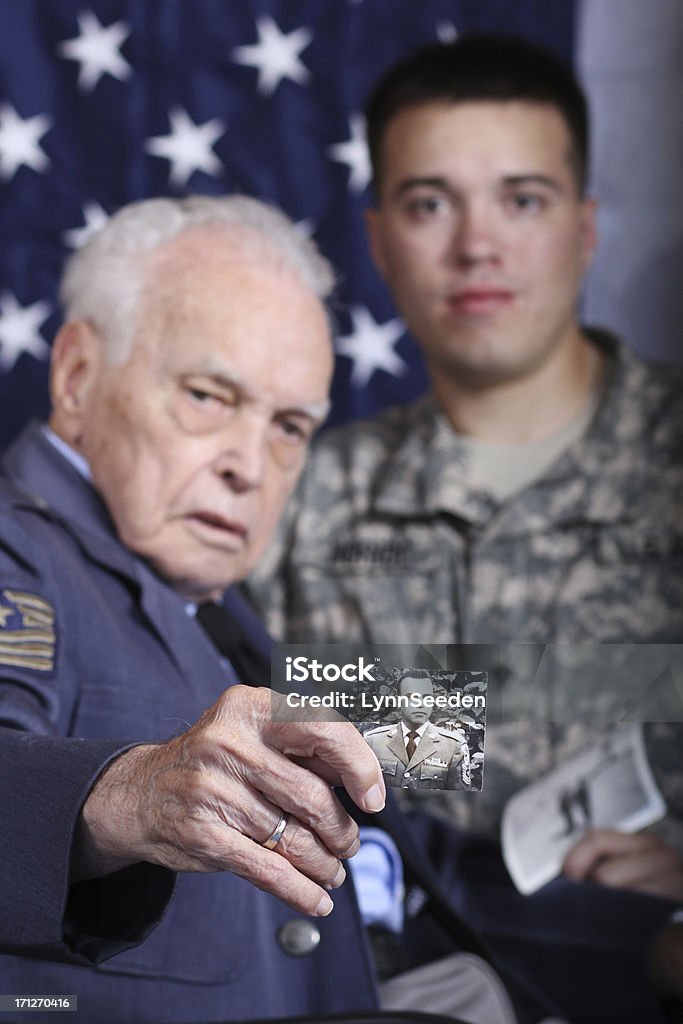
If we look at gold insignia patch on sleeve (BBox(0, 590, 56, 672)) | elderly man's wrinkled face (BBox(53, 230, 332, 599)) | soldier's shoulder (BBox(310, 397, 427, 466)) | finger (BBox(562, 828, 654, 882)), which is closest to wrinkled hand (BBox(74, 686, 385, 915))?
gold insignia patch on sleeve (BBox(0, 590, 56, 672))

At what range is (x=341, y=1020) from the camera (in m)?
0.63

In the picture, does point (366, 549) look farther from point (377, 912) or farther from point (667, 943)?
point (667, 943)

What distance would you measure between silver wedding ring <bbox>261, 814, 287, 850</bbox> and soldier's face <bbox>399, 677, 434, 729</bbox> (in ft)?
0.25

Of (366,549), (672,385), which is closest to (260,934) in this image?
(366,549)

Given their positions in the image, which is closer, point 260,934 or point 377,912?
point 260,934

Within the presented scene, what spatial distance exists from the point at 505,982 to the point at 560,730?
0.97 feet

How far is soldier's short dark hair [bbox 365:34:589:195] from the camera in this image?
138cm

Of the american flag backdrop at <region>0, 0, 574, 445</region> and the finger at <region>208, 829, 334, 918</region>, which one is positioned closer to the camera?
the finger at <region>208, 829, 334, 918</region>

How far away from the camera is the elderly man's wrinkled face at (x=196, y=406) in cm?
98

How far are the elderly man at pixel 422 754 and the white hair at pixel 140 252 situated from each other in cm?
58

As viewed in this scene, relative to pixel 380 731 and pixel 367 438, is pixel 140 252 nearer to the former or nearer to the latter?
pixel 367 438

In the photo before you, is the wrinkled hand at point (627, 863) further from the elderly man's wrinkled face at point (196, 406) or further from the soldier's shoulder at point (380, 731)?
the soldier's shoulder at point (380, 731)

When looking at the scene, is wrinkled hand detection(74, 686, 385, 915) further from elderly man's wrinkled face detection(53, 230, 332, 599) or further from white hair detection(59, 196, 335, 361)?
white hair detection(59, 196, 335, 361)

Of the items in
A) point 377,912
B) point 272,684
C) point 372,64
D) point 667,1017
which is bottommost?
point 667,1017
